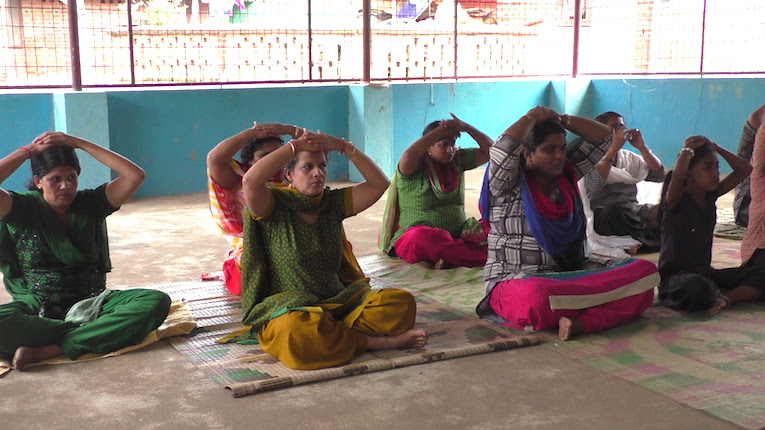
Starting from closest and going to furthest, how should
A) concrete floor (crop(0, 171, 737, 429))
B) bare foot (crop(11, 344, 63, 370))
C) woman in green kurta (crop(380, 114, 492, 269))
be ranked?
concrete floor (crop(0, 171, 737, 429)) < bare foot (crop(11, 344, 63, 370)) < woman in green kurta (crop(380, 114, 492, 269))

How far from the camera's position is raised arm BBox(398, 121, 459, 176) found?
17.1 ft

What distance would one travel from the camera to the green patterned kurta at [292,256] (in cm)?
373

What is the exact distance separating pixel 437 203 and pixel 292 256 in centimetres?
196

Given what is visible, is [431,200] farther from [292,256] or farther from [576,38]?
[576,38]

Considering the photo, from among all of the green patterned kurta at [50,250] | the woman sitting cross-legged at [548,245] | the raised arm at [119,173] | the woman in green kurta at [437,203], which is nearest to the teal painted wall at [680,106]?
the woman in green kurta at [437,203]

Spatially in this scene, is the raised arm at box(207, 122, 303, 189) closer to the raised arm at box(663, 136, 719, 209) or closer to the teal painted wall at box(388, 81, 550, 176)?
the raised arm at box(663, 136, 719, 209)

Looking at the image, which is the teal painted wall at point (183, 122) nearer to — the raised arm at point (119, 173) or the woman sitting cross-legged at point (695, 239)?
the raised arm at point (119, 173)

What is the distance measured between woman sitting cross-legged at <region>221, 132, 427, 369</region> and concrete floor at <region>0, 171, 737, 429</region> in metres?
0.26

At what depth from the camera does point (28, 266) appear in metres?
3.79

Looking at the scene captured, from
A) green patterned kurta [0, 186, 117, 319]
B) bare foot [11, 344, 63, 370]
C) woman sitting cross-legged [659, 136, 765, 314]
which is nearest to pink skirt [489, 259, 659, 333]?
woman sitting cross-legged [659, 136, 765, 314]

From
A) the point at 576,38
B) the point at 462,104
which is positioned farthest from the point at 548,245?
the point at 576,38

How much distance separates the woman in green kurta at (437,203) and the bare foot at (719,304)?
5.10ft

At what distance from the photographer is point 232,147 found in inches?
174

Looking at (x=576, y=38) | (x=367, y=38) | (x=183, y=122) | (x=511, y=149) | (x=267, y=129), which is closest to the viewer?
(x=511, y=149)
